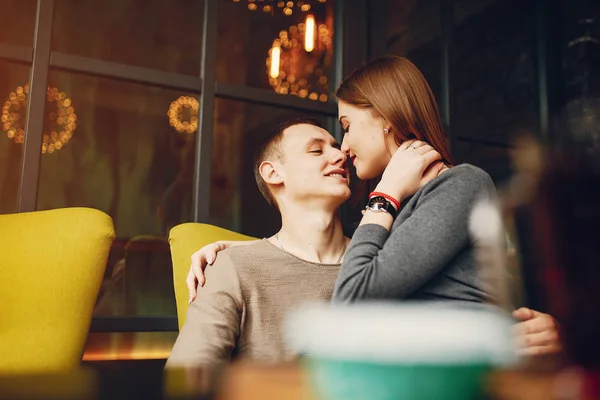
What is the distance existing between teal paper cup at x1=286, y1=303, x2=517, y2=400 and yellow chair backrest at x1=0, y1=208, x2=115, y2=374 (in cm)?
113

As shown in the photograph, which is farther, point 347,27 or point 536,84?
point 536,84

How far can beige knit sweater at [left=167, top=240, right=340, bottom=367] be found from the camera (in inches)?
49.3

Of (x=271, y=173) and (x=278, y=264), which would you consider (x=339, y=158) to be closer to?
(x=271, y=173)

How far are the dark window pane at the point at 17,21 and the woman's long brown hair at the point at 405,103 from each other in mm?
3155

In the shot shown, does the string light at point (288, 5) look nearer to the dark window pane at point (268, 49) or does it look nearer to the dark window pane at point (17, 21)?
the dark window pane at point (268, 49)

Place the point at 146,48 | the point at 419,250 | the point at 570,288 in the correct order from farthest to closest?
the point at 146,48, the point at 419,250, the point at 570,288

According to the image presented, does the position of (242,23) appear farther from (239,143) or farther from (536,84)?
(536,84)

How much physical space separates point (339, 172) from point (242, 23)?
2916 mm

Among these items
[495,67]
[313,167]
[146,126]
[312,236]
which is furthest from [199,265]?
[146,126]

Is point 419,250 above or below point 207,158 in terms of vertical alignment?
below

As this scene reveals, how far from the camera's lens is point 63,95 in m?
4.43

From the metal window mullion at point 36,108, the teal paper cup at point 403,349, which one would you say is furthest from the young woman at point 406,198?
the metal window mullion at point 36,108

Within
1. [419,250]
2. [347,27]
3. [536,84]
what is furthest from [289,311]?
[536,84]

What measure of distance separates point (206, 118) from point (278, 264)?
81 centimetres
